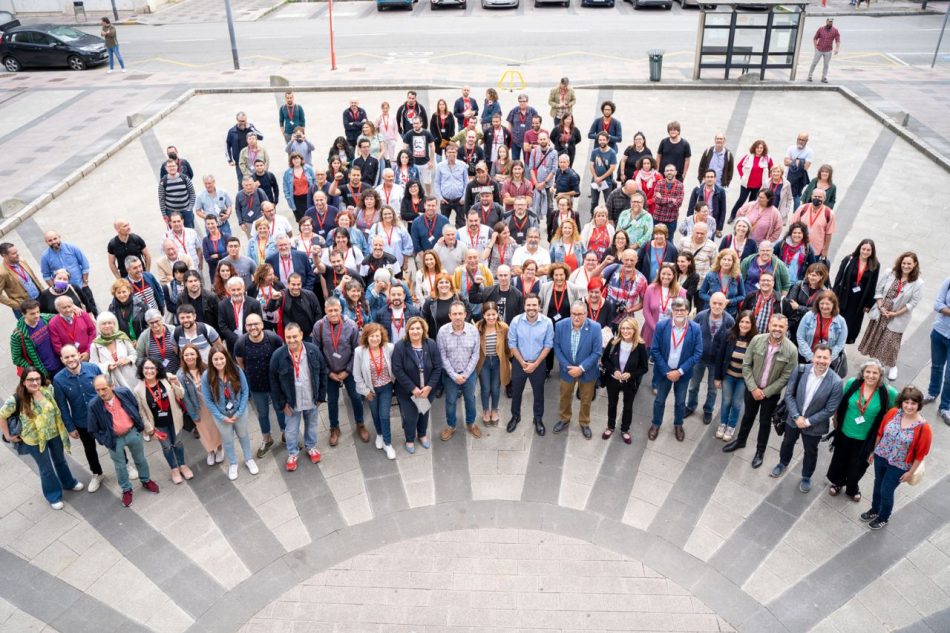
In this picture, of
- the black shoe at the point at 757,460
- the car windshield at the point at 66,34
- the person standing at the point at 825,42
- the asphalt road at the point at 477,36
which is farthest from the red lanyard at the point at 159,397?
the car windshield at the point at 66,34

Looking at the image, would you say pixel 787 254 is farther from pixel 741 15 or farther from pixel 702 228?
pixel 741 15

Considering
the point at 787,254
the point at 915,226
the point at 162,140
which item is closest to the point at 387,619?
the point at 787,254

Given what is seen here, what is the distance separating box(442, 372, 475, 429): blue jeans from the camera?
27.8 ft

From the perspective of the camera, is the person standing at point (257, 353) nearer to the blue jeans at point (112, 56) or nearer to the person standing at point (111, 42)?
the person standing at point (111, 42)

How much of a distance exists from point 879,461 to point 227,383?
253 inches

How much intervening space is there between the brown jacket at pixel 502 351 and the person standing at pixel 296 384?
1.75m

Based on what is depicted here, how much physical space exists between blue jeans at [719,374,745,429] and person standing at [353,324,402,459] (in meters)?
3.69

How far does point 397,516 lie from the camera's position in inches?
301

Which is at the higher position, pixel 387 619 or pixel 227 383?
pixel 227 383

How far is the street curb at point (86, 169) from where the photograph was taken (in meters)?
14.1

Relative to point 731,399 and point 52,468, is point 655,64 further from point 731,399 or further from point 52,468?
point 52,468

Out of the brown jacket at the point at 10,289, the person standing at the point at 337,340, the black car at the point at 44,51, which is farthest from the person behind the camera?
the black car at the point at 44,51

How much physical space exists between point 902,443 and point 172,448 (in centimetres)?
721

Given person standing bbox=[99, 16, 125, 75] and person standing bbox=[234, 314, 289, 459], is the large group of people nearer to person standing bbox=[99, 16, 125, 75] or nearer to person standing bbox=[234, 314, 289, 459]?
person standing bbox=[234, 314, 289, 459]
